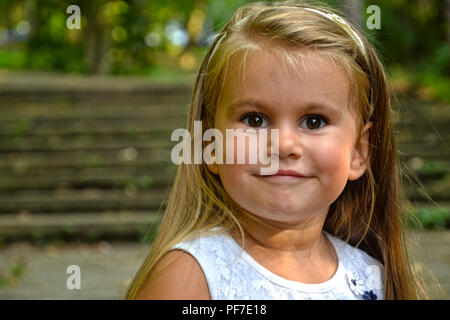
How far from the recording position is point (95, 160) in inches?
270

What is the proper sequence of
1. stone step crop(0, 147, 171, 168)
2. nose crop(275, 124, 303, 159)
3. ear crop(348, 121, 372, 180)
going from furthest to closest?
stone step crop(0, 147, 171, 168) → ear crop(348, 121, 372, 180) → nose crop(275, 124, 303, 159)

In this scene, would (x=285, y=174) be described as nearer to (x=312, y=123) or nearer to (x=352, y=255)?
(x=312, y=123)

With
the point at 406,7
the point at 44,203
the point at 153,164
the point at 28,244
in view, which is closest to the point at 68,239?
the point at 28,244

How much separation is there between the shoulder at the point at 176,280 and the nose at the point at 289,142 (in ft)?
0.95

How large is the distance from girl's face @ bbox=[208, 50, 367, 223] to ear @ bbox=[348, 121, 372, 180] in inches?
5.6

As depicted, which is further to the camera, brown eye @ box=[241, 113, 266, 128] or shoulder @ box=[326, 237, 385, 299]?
shoulder @ box=[326, 237, 385, 299]

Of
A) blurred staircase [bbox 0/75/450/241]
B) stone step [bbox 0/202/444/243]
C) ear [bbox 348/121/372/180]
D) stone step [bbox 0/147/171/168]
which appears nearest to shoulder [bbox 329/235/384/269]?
ear [bbox 348/121/372/180]

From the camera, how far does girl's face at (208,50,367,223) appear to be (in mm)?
1262

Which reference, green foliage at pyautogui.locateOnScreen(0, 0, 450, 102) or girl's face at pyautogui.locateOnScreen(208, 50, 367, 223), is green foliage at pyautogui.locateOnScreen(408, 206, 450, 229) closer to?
girl's face at pyautogui.locateOnScreen(208, 50, 367, 223)

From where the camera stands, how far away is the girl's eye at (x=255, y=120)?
1.28 meters

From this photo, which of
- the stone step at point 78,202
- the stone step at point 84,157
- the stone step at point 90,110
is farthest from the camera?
the stone step at point 90,110

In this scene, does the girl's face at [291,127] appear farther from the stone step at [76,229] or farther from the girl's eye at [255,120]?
the stone step at [76,229]

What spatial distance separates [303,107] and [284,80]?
0.07m

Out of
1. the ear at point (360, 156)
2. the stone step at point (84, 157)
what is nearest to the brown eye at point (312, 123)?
the ear at point (360, 156)
